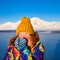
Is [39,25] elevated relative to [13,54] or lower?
elevated

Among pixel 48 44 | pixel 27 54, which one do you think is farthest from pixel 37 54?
pixel 48 44

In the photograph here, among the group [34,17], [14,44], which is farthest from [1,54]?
[14,44]

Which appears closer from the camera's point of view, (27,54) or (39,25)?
(27,54)

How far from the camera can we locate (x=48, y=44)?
1725mm

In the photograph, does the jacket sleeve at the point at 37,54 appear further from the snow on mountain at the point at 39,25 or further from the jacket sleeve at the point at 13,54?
the snow on mountain at the point at 39,25

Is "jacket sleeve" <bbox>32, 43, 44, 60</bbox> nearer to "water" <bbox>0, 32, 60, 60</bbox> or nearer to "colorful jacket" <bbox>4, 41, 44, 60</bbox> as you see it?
"colorful jacket" <bbox>4, 41, 44, 60</bbox>

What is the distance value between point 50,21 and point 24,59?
0.74 meters

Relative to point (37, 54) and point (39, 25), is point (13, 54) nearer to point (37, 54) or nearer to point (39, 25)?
point (37, 54)

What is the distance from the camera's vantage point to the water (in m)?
1.69

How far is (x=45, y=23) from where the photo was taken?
5.71ft

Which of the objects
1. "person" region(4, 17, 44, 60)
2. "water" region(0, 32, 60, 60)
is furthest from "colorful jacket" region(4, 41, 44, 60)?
"water" region(0, 32, 60, 60)

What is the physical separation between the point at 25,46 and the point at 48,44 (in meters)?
0.64

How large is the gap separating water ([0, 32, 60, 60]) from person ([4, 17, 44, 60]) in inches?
21.6

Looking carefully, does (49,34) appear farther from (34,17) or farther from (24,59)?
(24,59)
